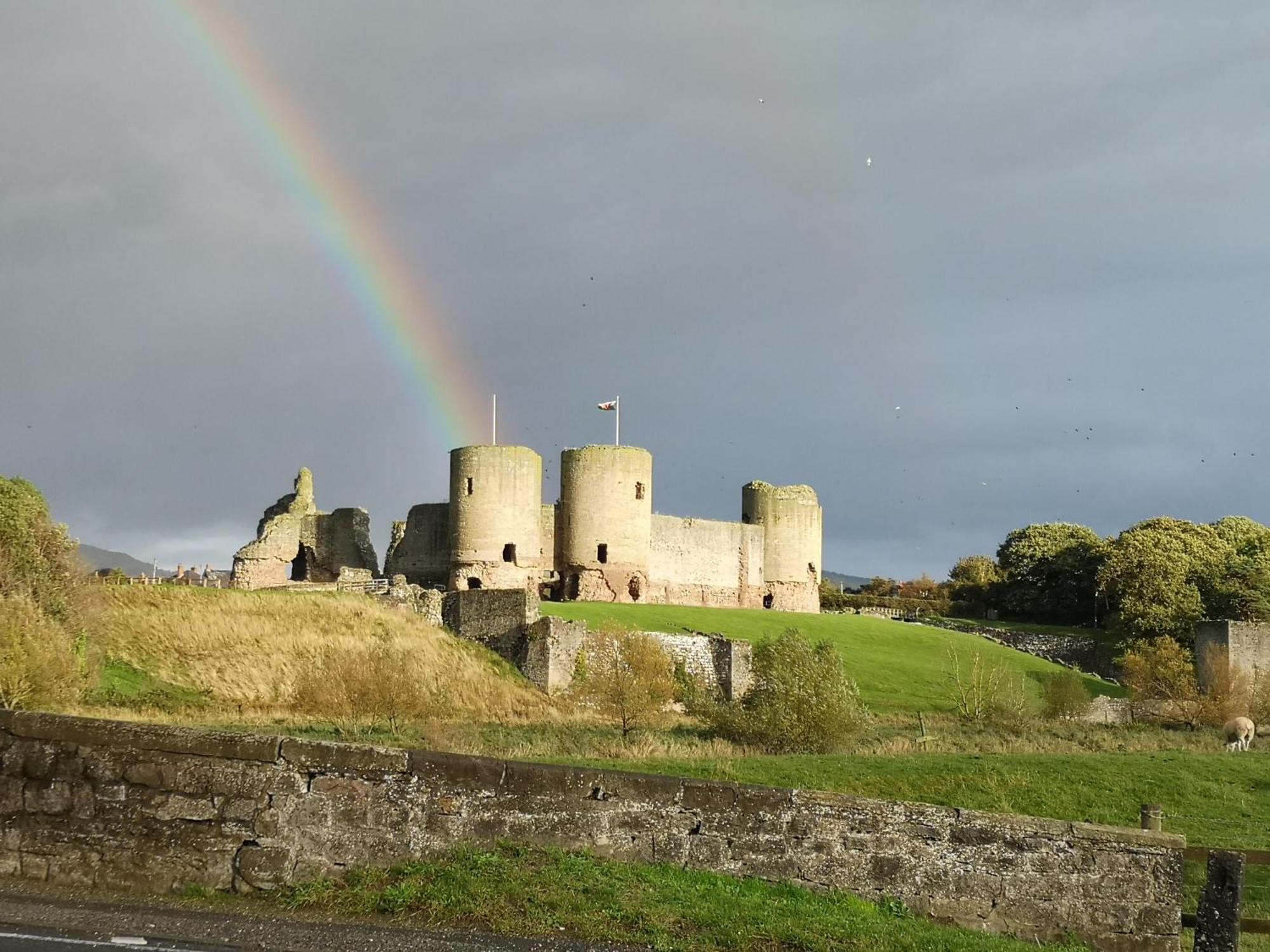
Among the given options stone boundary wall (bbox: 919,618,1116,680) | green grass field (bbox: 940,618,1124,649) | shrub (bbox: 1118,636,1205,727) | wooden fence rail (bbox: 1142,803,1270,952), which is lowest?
wooden fence rail (bbox: 1142,803,1270,952)

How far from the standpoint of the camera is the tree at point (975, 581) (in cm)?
8706

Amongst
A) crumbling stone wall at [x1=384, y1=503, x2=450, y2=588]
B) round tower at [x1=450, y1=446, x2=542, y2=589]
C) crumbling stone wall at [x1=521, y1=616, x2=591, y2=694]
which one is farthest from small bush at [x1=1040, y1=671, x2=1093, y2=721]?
crumbling stone wall at [x1=384, y1=503, x2=450, y2=588]

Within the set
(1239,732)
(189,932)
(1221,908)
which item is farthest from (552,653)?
(189,932)

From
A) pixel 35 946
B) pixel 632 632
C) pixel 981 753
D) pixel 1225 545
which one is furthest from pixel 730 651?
pixel 1225 545

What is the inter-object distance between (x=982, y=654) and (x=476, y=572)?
69.1ft

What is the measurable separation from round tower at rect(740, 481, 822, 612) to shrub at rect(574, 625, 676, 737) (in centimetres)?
3010

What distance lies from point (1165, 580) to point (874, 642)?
19.8m

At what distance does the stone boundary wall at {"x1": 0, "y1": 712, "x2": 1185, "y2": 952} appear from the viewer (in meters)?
9.22

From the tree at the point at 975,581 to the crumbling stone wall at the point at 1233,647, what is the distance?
1339 inches

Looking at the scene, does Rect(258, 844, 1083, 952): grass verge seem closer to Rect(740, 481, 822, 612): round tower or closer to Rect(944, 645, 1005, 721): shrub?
Rect(944, 645, 1005, 721): shrub

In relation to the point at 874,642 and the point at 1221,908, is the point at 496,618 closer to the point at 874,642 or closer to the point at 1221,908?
the point at 874,642

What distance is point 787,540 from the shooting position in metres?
68.6

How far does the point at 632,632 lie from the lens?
128 feet

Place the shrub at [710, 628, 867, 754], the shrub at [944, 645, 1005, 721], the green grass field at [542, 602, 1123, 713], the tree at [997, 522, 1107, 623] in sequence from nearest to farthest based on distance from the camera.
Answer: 1. the shrub at [710, 628, 867, 754]
2. the shrub at [944, 645, 1005, 721]
3. the green grass field at [542, 602, 1123, 713]
4. the tree at [997, 522, 1107, 623]
